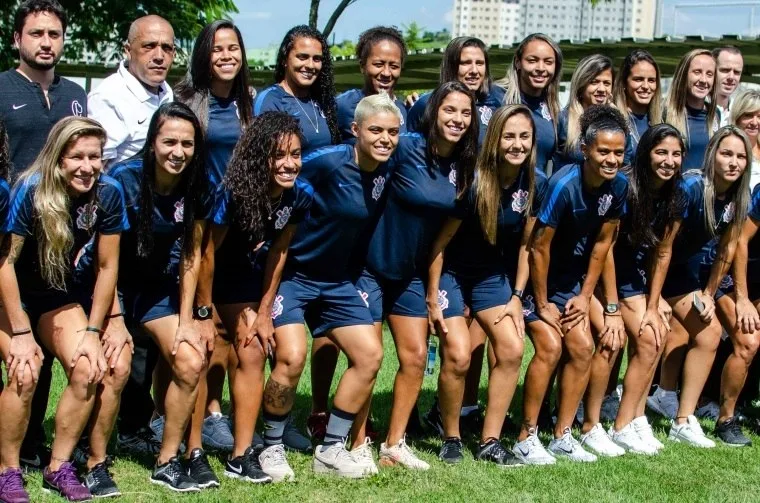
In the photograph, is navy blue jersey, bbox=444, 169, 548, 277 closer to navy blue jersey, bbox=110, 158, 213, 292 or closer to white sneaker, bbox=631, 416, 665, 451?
white sneaker, bbox=631, 416, 665, 451

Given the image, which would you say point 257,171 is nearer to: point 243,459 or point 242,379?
point 242,379

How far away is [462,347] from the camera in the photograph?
652 cm

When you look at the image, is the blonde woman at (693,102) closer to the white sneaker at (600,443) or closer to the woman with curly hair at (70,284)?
the white sneaker at (600,443)

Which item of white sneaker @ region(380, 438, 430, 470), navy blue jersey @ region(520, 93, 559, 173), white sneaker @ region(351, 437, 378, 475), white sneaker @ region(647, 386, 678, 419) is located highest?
navy blue jersey @ region(520, 93, 559, 173)

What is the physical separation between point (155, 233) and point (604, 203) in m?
2.70

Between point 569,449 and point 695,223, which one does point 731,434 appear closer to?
point 569,449

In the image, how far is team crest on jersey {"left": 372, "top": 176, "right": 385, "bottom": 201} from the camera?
6.23m

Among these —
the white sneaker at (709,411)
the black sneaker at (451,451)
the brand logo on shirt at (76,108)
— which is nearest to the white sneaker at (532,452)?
the black sneaker at (451,451)

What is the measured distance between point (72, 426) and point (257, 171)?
160 cm

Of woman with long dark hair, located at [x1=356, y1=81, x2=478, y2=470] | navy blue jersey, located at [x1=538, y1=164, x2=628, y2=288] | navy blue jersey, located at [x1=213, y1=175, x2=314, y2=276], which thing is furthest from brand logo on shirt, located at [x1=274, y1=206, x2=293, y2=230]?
navy blue jersey, located at [x1=538, y1=164, x2=628, y2=288]

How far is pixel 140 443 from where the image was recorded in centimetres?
655

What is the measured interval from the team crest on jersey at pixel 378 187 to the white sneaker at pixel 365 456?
143cm

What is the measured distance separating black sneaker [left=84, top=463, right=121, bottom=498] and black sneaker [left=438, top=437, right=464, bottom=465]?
1959mm

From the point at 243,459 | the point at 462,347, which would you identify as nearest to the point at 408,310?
the point at 462,347
